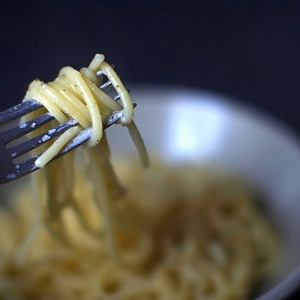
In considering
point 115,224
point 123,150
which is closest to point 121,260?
point 115,224

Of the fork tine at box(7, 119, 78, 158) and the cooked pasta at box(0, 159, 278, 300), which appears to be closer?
the fork tine at box(7, 119, 78, 158)

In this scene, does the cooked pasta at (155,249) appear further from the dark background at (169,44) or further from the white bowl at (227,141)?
the dark background at (169,44)

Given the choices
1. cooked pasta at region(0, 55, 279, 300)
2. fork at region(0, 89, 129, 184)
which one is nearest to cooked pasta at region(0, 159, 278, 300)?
cooked pasta at region(0, 55, 279, 300)

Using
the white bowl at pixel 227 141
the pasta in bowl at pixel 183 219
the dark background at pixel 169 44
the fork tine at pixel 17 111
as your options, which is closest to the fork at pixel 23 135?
the fork tine at pixel 17 111

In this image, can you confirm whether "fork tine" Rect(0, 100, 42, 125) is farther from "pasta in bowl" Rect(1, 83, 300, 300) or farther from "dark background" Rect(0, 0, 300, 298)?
"dark background" Rect(0, 0, 300, 298)

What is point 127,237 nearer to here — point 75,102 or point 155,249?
point 155,249
